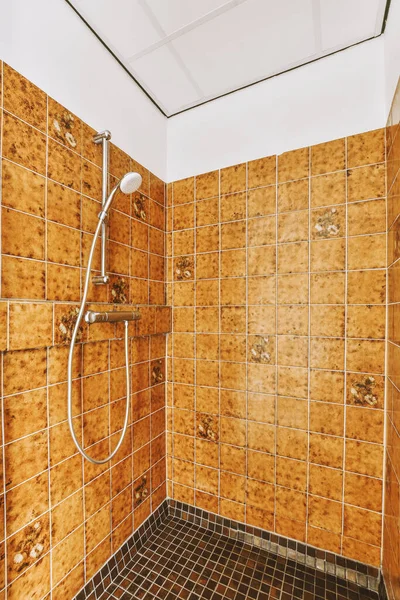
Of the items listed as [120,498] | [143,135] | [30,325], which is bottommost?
[120,498]

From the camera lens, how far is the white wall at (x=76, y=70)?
0.90 m

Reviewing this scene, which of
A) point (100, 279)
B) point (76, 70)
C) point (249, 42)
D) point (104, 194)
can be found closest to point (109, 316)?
point (100, 279)

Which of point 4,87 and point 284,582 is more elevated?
point 4,87

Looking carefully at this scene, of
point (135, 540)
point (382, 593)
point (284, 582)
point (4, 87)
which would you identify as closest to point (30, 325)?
point (4, 87)

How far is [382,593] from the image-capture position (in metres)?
1.09

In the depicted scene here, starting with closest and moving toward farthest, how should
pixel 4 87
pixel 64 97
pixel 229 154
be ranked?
pixel 4 87, pixel 64 97, pixel 229 154

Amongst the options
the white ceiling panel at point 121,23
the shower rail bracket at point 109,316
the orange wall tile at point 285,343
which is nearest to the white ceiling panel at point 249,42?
the white ceiling panel at point 121,23

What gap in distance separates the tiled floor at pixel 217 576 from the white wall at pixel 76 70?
1.91 meters

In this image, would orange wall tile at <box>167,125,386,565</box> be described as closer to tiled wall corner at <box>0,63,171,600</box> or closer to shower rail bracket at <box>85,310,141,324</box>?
tiled wall corner at <box>0,63,171,600</box>

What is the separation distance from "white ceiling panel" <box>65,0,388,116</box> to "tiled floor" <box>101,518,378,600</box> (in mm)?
2252

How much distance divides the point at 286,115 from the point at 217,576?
2.07 metres

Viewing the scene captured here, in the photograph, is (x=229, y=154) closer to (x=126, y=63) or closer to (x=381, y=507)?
(x=126, y=63)

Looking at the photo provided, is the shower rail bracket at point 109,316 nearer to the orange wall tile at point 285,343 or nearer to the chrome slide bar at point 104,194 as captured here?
the chrome slide bar at point 104,194

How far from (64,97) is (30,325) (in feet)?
2.79
